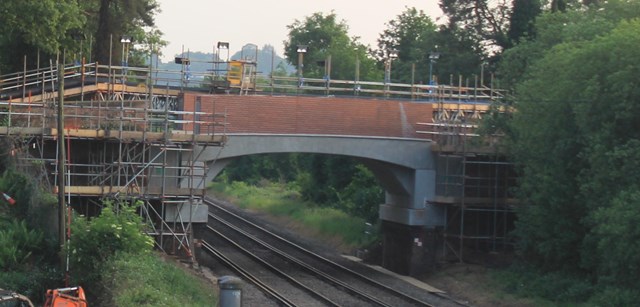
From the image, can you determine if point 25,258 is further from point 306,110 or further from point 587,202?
point 587,202

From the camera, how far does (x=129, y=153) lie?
3347 centimetres

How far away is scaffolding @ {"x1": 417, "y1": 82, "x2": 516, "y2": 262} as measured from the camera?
3822 cm

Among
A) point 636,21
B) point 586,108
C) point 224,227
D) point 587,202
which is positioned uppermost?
point 636,21

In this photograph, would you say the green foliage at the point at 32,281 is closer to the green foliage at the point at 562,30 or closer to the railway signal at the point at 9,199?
the railway signal at the point at 9,199

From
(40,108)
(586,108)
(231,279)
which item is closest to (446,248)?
(586,108)

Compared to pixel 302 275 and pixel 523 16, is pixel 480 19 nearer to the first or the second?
pixel 523 16

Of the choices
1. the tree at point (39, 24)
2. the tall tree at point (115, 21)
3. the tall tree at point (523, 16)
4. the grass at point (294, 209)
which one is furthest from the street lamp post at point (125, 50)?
the tall tree at point (523, 16)

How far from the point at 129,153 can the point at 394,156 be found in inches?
384

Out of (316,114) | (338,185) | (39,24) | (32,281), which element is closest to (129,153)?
(32,281)

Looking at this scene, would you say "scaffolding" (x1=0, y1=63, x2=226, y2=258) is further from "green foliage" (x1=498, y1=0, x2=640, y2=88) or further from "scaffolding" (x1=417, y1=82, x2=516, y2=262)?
"green foliage" (x1=498, y1=0, x2=640, y2=88)

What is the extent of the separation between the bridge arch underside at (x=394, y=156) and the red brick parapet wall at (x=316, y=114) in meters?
0.27

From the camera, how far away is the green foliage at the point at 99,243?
26.9 m

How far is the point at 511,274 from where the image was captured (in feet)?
115

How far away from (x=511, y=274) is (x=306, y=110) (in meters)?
8.84
